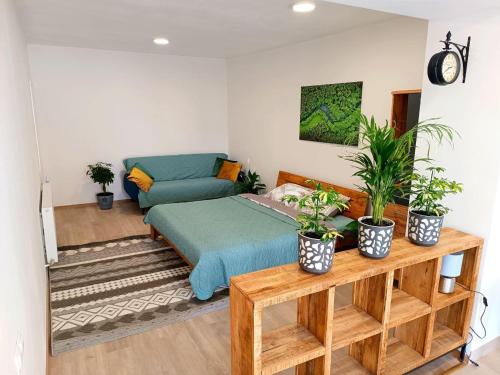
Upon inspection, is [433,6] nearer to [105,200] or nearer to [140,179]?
[140,179]

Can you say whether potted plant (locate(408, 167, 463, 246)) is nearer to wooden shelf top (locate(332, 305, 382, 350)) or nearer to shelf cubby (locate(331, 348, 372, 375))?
wooden shelf top (locate(332, 305, 382, 350))

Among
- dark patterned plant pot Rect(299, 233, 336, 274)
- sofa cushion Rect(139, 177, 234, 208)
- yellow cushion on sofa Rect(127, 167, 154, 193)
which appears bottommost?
sofa cushion Rect(139, 177, 234, 208)

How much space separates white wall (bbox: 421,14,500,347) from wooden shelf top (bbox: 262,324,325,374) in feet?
3.80

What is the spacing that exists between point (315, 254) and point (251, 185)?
376 cm

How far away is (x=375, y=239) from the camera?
1714mm

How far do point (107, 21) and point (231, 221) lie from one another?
7.54 feet

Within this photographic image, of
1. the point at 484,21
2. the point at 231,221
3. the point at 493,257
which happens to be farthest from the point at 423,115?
the point at 231,221

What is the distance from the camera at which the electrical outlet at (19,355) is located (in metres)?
1.04

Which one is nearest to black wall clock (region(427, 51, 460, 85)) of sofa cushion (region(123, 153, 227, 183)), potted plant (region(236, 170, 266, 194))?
potted plant (region(236, 170, 266, 194))

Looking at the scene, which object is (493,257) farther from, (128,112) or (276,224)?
(128,112)

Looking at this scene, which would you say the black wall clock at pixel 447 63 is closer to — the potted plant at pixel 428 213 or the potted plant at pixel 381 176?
the potted plant at pixel 381 176

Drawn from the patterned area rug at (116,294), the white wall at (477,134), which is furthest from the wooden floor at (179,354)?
the white wall at (477,134)

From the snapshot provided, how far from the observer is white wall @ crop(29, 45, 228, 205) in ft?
16.3

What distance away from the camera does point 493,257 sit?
204 cm
